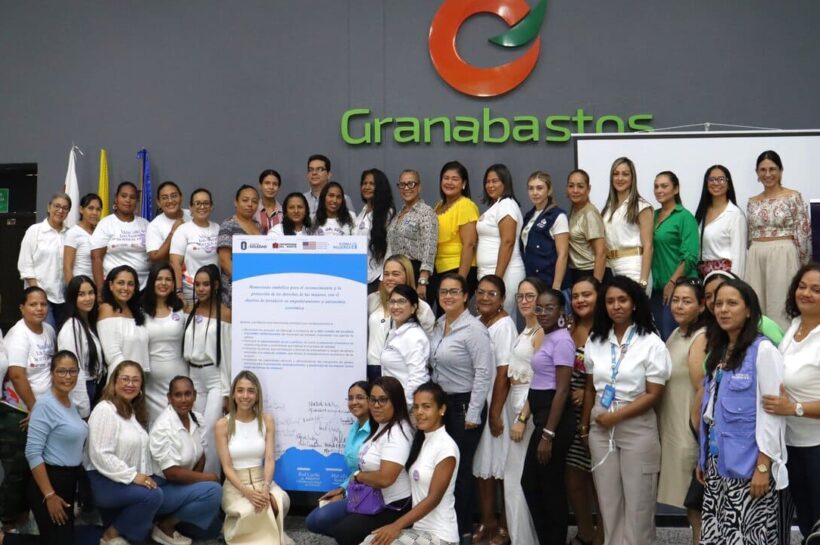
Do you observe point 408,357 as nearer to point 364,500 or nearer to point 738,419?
point 364,500

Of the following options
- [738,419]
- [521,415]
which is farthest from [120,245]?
[738,419]

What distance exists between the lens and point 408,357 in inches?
204

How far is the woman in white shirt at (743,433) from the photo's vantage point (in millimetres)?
3871

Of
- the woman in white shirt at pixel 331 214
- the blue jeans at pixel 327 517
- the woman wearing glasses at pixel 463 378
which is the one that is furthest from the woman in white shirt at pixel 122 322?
the woman wearing glasses at pixel 463 378

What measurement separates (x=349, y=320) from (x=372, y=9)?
12.1 feet

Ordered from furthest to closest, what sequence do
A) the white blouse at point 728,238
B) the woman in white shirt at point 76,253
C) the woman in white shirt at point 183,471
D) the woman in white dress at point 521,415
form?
1. the woman in white shirt at point 76,253
2. the white blouse at point 728,238
3. the woman in white shirt at point 183,471
4. the woman in white dress at point 521,415

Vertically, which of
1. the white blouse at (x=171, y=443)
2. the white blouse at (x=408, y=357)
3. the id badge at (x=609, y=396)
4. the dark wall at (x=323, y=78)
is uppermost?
the dark wall at (x=323, y=78)

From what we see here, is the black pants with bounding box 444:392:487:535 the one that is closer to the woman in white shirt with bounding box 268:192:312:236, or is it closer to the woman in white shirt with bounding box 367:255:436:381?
the woman in white shirt with bounding box 367:255:436:381

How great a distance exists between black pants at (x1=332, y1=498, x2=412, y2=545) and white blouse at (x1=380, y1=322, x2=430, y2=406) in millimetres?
586

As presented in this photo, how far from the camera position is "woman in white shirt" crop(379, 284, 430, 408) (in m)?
5.15

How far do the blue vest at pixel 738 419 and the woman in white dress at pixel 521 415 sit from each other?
123 cm

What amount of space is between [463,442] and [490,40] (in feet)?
13.8

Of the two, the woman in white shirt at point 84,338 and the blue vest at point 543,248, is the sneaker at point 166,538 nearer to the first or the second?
the woman in white shirt at point 84,338

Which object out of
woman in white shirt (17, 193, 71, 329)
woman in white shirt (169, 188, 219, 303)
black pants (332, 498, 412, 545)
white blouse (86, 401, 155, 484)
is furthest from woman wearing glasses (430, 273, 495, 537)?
woman in white shirt (17, 193, 71, 329)
